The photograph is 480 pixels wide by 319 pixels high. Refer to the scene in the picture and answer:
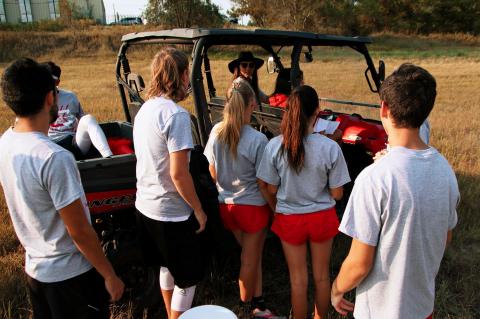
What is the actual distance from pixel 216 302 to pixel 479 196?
3490 mm

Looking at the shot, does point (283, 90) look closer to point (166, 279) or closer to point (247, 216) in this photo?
point (247, 216)

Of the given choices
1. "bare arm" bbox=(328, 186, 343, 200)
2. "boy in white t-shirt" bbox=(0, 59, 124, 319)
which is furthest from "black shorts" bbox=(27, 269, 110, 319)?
"bare arm" bbox=(328, 186, 343, 200)

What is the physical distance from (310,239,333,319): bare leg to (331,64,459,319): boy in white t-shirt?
2.85ft

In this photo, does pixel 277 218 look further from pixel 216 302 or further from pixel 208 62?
pixel 208 62

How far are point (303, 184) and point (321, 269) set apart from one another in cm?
58

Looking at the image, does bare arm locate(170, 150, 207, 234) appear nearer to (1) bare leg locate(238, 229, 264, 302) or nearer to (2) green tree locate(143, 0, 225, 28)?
(1) bare leg locate(238, 229, 264, 302)

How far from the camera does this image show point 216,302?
10.7ft

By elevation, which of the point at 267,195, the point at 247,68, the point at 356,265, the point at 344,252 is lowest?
the point at 344,252

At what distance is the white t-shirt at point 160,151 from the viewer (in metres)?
2.24

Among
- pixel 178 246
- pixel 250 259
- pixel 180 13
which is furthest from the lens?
pixel 180 13

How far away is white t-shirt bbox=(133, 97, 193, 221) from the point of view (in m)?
2.24

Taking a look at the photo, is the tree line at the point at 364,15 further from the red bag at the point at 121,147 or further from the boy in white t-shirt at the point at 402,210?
the boy in white t-shirt at the point at 402,210

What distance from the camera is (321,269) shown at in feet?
8.86

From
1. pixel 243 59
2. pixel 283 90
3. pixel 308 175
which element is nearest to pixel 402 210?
pixel 308 175
